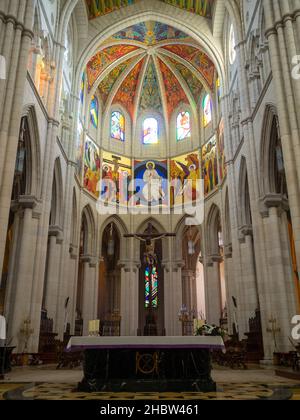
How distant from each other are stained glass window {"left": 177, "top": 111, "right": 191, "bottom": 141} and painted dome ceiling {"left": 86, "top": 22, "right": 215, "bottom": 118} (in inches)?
37.4

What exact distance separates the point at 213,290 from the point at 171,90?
53.4 ft

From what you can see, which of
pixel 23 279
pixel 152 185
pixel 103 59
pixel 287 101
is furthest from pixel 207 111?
pixel 23 279

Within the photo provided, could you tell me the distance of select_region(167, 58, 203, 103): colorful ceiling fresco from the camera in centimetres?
2906

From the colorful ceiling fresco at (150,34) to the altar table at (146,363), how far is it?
2413 centimetres

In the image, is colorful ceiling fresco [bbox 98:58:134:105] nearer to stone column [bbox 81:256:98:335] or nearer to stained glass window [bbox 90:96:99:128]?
stained glass window [bbox 90:96:99:128]

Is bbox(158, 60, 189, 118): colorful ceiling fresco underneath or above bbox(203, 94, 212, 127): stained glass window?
above

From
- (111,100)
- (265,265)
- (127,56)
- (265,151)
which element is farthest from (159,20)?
(265,265)

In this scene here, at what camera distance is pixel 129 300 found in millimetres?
27281

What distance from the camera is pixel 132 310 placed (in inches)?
1062

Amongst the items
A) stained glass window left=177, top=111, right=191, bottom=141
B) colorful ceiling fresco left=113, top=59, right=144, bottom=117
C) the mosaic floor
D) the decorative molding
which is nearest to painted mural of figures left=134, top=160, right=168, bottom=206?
stained glass window left=177, top=111, right=191, bottom=141

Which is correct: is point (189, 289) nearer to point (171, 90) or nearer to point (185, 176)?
point (185, 176)

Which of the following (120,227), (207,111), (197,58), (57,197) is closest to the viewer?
(57,197)

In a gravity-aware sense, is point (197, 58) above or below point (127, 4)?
below

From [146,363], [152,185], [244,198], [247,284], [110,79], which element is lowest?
[146,363]
